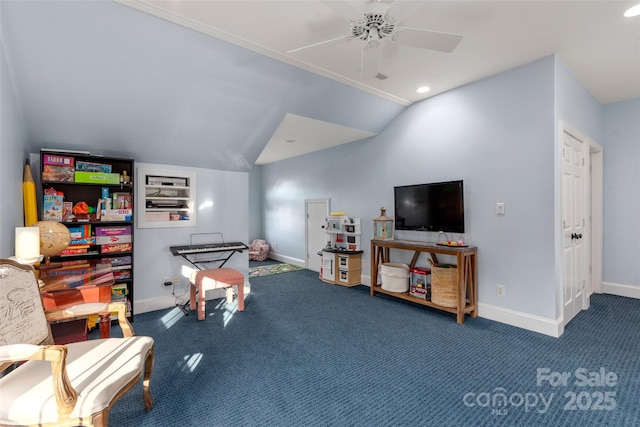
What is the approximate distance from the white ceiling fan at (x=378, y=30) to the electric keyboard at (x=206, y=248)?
276 centimetres

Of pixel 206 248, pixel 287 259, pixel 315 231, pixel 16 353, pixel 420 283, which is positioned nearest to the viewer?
pixel 16 353

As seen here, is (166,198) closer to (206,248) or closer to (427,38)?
(206,248)

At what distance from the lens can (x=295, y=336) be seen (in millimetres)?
2992

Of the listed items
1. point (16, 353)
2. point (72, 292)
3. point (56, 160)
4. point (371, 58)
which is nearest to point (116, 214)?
point (56, 160)

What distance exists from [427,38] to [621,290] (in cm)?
465

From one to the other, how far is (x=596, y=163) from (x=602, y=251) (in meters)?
1.27

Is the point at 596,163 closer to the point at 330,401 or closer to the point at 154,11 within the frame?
the point at 330,401

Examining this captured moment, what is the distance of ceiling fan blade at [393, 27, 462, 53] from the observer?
2.00 m

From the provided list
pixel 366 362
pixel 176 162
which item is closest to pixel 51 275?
pixel 176 162

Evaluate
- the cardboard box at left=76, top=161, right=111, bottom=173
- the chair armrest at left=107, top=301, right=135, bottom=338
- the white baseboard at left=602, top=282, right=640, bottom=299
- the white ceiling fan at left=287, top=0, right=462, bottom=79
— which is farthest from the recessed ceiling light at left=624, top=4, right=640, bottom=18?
the cardboard box at left=76, top=161, right=111, bottom=173

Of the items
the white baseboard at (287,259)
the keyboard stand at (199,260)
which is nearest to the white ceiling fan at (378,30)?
the keyboard stand at (199,260)

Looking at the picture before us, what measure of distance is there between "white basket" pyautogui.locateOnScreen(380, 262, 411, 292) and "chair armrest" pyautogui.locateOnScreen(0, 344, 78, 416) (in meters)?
3.45

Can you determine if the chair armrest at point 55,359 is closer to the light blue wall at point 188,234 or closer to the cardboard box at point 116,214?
the cardboard box at point 116,214

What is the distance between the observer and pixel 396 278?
13.2 ft
